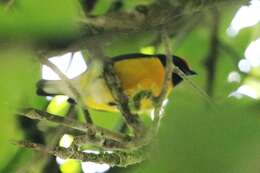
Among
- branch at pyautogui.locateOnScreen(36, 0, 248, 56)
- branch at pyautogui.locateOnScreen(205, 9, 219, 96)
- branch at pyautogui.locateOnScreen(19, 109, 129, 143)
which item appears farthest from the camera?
branch at pyautogui.locateOnScreen(19, 109, 129, 143)

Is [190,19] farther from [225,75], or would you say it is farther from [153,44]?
[153,44]

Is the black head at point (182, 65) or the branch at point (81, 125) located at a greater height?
the black head at point (182, 65)

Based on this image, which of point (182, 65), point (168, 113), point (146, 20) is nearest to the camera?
point (168, 113)

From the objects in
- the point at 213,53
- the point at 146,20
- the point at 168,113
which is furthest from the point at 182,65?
the point at 168,113

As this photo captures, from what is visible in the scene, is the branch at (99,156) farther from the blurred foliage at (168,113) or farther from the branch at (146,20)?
the blurred foliage at (168,113)

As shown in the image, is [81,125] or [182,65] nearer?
[81,125]

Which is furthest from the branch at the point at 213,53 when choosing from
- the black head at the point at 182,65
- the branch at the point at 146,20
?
the black head at the point at 182,65

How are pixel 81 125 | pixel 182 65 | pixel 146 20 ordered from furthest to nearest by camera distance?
pixel 182 65 < pixel 81 125 < pixel 146 20

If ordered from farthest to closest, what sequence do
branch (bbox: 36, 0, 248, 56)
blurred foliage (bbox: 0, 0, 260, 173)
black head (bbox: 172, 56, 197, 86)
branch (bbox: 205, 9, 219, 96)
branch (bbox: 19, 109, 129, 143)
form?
black head (bbox: 172, 56, 197, 86) → branch (bbox: 19, 109, 129, 143) → branch (bbox: 205, 9, 219, 96) → branch (bbox: 36, 0, 248, 56) → blurred foliage (bbox: 0, 0, 260, 173)

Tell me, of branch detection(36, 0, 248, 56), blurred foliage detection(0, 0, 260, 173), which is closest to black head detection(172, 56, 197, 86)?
branch detection(36, 0, 248, 56)

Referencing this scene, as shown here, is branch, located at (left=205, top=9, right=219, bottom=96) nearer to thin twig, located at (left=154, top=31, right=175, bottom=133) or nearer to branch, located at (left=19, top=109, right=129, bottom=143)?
thin twig, located at (left=154, top=31, right=175, bottom=133)

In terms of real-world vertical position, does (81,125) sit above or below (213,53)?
below

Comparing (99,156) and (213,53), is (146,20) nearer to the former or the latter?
(213,53)
